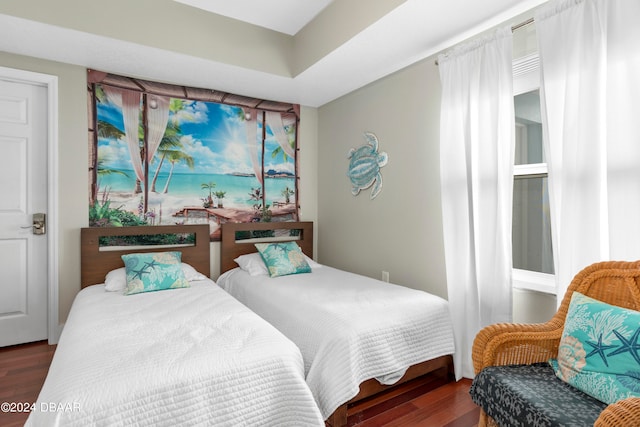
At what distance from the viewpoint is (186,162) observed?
3266 mm

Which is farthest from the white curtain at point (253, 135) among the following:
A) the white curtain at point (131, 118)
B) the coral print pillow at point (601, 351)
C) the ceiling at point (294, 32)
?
the coral print pillow at point (601, 351)

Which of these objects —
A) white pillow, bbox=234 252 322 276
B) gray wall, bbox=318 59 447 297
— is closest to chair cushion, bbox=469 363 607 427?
gray wall, bbox=318 59 447 297

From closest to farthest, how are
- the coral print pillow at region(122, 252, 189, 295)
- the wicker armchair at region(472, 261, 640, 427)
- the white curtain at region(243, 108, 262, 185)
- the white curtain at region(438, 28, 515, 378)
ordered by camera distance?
the wicker armchair at region(472, 261, 640, 427) < the white curtain at region(438, 28, 515, 378) < the coral print pillow at region(122, 252, 189, 295) < the white curtain at region(243, 108, 262, 185)

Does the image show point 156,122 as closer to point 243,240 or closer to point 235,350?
point 243,240

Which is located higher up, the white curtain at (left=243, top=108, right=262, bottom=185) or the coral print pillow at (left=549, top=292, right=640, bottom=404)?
the white curtain at (left=243, top=108, right=262, bottom=185)

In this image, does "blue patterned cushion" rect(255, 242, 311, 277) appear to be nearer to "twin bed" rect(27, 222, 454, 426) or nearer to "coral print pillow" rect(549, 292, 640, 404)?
"twin bed" rect(27, 222, 454, 426)

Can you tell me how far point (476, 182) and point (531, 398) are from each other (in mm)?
1337

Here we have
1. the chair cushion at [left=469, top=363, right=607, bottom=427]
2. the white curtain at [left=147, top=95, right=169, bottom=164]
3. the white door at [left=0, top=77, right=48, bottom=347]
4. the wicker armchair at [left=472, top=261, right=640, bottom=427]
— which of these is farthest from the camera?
the white curtain at [left=147, top=95, right=169, bottom=164]

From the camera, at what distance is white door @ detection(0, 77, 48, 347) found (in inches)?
105

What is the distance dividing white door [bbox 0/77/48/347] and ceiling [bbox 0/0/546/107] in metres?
0.41

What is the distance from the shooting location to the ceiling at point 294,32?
7.02 ft

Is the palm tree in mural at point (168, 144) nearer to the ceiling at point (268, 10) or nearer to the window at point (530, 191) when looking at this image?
the ceiling at point (268, 10)

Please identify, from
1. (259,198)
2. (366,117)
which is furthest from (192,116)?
(366,117)

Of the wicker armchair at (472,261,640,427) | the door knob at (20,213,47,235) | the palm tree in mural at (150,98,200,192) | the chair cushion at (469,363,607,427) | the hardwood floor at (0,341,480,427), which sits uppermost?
the palm tree in mural at (150,98,200,192)
